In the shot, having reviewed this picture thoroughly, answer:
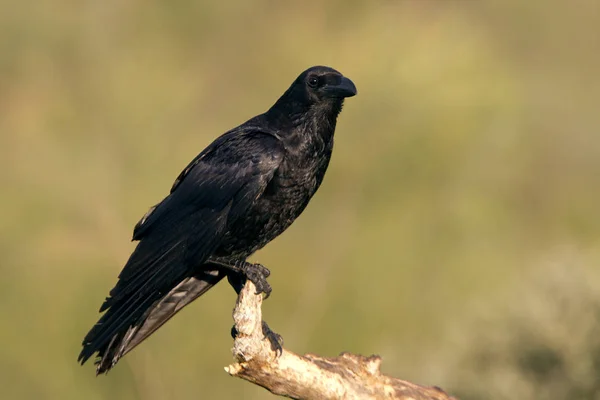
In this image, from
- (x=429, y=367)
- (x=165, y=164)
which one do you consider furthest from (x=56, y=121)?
(x=429, y=367)

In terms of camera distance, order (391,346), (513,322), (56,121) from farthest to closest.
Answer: (56,121), (391,346), (513,322)

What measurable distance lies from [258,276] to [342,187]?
990cm

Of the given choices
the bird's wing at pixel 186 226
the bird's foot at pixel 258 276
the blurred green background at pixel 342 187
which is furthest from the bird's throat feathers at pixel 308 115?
the blurred green background at pixel 342 187

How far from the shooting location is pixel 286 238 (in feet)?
48.4

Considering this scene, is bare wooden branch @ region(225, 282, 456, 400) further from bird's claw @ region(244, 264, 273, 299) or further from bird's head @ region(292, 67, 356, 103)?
bird's head @ region(292, 67, 356, 103)

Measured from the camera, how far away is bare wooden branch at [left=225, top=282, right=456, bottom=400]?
5.47 metres

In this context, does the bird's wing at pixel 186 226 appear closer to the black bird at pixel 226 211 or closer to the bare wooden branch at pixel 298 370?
the black bird at pixel 226 211

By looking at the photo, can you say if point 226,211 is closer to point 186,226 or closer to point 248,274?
point 186,226

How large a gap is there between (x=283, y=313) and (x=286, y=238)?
4.78 feet

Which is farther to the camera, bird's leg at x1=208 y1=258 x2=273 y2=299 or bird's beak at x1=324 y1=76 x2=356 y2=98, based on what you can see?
bird's beak at x1=324 y1=76 x2=356 y2=98

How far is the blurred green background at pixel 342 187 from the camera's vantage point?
11266 millimetres

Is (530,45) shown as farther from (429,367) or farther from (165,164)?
(429,367)

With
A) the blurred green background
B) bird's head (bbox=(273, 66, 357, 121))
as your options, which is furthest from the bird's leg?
the blurred green background

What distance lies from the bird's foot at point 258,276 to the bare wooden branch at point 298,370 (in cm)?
8
